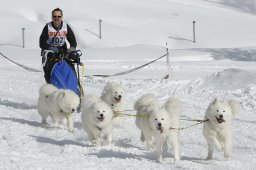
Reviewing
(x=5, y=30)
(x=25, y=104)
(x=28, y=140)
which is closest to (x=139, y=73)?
(x=25, y=104)

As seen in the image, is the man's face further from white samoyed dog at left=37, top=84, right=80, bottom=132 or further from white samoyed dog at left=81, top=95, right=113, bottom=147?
white samoyed dog at left=81, top=95, right=113, bottom=147

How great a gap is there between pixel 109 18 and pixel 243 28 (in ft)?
19.6

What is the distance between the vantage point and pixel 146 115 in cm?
606

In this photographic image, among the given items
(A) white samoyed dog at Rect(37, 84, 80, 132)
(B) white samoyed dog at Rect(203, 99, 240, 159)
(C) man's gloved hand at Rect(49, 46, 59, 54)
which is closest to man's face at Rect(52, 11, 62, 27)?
(C) man's gloved hand at Rect(49, 46, 59, 54)

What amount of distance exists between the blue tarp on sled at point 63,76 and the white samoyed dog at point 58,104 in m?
0.70

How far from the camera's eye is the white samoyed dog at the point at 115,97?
748cm

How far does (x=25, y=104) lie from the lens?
9.40m

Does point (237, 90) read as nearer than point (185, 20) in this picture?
Yes

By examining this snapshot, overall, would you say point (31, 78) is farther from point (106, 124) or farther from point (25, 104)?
point (106, 124)

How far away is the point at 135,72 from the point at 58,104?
7503 millimetres

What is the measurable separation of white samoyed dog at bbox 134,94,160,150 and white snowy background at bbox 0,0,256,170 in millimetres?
152

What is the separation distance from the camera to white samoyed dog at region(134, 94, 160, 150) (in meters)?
6.05

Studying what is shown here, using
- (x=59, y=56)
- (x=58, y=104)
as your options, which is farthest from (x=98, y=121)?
(x=59, y=56)

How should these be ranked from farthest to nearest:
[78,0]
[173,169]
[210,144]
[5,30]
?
[78,0] → [5,30] → [210,144] → [173,169]
